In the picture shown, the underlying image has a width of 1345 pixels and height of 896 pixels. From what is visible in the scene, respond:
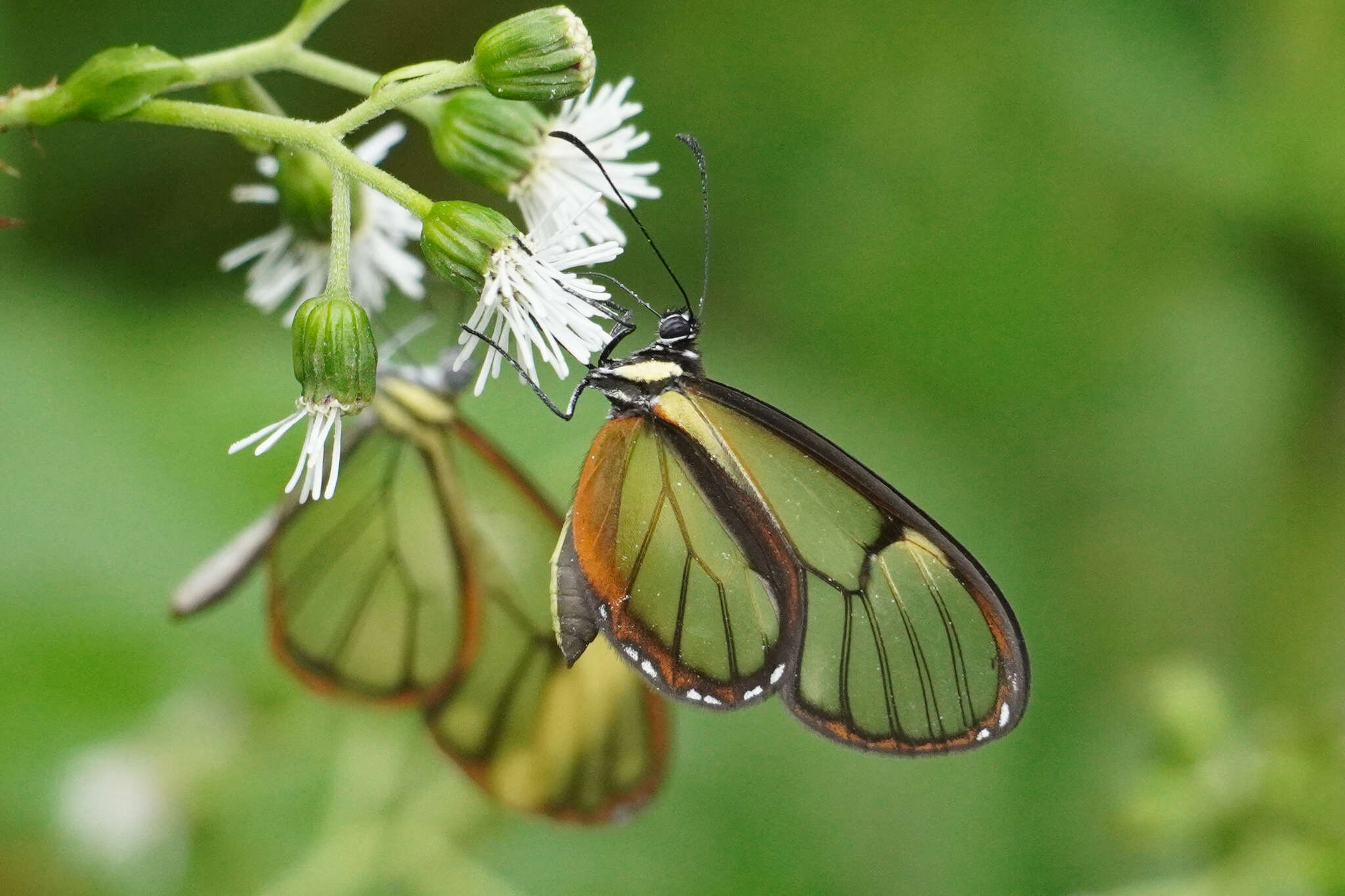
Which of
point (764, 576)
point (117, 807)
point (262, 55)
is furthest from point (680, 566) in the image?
point (117, 807)

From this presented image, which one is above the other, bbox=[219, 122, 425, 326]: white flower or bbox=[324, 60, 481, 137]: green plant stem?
bbox=[219, 122, 425, 326]: white flower

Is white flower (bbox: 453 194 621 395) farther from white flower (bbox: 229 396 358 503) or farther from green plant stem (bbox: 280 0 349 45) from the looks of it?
green plant stem (bbox: 280 0 349 45)

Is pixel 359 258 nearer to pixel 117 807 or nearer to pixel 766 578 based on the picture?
pixel 766 578

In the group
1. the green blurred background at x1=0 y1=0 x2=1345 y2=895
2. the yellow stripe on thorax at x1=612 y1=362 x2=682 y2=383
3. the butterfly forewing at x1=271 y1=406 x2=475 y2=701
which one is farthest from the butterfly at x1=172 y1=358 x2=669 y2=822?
the green blurred background at x1=0 y1=0 x2=1345 y2=895

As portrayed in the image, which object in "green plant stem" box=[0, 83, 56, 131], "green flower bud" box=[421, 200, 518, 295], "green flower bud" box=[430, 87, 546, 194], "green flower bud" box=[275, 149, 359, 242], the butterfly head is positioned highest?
the butterfly head

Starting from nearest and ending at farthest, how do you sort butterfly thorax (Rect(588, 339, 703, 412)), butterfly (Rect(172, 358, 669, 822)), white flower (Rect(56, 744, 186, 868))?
butterfly thorax (Rect(588, 339, 703, 412)), butterfly (Rect(172, 358, 669, 822)), white flower (Rect(56, 744, 186, 868))

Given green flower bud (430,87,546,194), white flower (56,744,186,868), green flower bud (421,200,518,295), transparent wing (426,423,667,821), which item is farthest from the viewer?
white flower (56,744,186,868)

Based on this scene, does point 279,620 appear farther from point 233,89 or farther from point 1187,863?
point 1187,863

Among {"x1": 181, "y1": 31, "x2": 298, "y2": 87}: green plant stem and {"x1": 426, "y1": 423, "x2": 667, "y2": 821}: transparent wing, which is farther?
{"x1": 426, "y1": 423, "x2": 667, "y2": 821}: transparent wing
